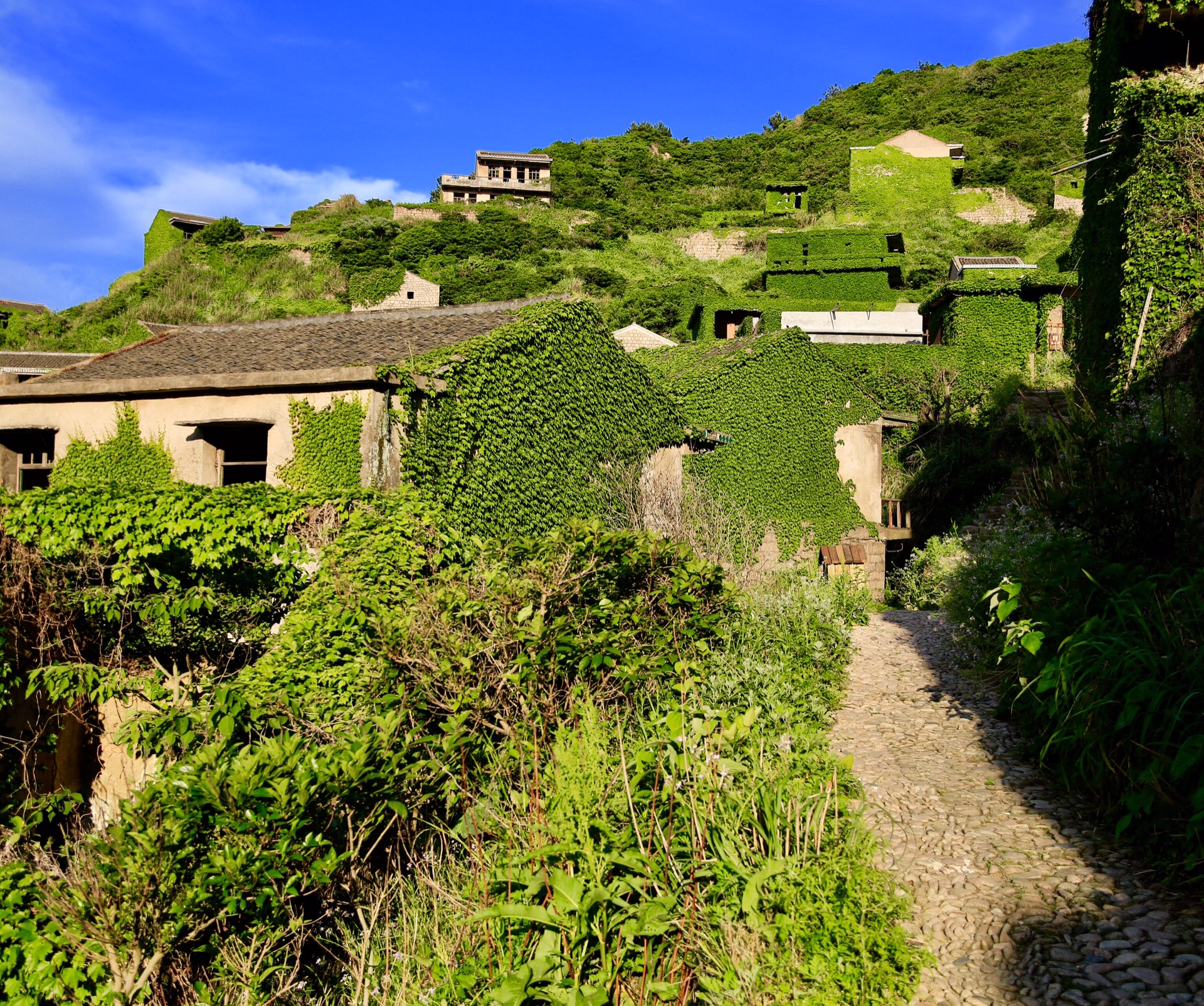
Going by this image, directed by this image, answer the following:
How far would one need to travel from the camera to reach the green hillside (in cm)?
4750

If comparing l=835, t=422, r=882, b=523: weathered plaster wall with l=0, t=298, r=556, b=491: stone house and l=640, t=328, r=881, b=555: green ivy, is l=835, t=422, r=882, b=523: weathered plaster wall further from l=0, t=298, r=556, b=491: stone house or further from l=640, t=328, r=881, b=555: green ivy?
l=0, t=298, r=556, b=491: stone house

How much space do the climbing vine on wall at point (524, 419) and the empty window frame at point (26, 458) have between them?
6169 millimetres

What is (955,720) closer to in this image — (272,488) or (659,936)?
(659,936)

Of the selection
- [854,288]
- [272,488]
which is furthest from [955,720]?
[854,288]

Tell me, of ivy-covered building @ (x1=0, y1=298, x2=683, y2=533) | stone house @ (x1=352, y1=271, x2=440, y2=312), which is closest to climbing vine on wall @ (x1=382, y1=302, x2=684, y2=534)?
ivy-covered building @ (x1=0, y1=298, x2=683, y2=533)

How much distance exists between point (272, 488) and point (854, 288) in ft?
121

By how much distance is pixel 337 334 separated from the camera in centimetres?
1277

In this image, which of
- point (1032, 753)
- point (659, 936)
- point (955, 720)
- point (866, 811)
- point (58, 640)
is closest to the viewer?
point (659, 936)

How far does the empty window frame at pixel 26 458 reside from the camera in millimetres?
11391

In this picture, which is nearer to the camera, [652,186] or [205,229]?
[205,229]

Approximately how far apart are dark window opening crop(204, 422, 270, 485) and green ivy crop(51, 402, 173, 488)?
649 millimetres

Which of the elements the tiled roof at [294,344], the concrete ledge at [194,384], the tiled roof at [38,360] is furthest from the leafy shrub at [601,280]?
the concrete ledge at [194,384]

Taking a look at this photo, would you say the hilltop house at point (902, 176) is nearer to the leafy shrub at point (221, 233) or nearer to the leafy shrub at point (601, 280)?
the leafy shrub at point (601, 280)

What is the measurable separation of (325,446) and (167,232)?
62006mm
